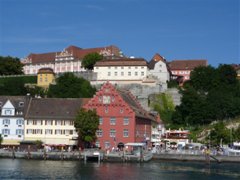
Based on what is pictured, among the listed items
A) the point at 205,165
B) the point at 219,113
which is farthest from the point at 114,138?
the point at 219,113

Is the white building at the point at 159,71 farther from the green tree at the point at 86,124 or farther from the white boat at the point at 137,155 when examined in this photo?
the white boat at the point at 137,155

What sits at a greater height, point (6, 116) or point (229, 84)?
point (229, 84)

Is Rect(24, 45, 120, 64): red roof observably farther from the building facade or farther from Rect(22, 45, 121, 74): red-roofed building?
the building facade

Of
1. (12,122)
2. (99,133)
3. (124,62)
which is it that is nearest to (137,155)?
(99,133)

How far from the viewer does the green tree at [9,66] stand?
510 ft

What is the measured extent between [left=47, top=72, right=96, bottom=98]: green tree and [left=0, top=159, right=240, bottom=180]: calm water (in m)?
43.4

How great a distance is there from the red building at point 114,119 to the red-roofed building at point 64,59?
6785 cm

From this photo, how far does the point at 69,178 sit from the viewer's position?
61.0 m

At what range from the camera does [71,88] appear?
127 m

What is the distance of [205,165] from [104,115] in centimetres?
2308

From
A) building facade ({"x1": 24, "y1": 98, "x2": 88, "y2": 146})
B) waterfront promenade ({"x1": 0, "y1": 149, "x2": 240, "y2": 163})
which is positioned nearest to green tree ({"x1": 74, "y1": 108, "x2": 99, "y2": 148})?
waterfront promenade ({"x1": 0, "y1": 149, "x2": 240, "y2": 163})

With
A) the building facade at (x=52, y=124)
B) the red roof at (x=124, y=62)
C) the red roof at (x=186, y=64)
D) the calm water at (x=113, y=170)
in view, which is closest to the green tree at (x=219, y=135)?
the calm water at (x=113, y=170)

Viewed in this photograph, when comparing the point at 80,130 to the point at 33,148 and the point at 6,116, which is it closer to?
the point at 33,148

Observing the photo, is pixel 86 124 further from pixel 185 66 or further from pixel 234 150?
pixel 185 66
